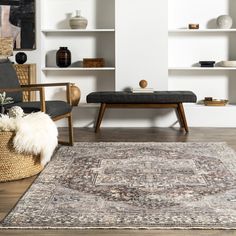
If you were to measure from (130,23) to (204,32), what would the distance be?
3.32ft

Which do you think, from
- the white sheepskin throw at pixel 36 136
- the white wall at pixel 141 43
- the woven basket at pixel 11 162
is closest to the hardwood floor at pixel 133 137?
the woven basket at pixel 11 162

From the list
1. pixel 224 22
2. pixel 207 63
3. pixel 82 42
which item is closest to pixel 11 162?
pixel 82 42

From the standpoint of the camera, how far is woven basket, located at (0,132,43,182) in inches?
146

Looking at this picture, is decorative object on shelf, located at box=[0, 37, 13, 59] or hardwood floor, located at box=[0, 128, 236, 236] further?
decorative object on shelf, located at box=[0, 37, 13, 59]

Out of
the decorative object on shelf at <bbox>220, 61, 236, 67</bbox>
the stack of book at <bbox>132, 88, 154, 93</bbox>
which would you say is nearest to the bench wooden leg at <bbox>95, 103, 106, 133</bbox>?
the stack of book at <bbox>132, 88, 154, 93</bbox>

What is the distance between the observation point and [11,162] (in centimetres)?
374

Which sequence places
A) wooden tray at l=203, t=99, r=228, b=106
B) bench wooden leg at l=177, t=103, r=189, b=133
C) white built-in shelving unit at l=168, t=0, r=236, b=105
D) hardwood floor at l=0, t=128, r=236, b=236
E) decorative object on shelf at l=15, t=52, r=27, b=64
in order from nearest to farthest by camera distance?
hardwood floor at l=0, t=128, r=236, b=236
bench wooden leg at l=177, t=103, r=189, b=133
decorative object on shelf at l=15, t=52, r=27, b=64
wooden tray at l=203, t=99, r=228, b=106
white built-in shelving unit at l=168, t=0, r=236, b=105

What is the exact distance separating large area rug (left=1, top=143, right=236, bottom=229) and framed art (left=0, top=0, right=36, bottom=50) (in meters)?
2.08

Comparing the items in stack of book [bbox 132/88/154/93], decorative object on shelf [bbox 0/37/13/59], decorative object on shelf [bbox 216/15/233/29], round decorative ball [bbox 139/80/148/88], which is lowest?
stack of book [bbox 132/88/154/93]

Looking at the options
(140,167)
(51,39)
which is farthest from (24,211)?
(51,39)

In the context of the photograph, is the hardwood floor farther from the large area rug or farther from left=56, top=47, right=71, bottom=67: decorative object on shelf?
left=56, top=47, right=71, bottom=67: decorative object on shelf

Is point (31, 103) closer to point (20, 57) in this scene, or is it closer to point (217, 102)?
point (20, 57)

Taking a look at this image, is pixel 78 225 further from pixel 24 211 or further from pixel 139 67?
pixel 139 67

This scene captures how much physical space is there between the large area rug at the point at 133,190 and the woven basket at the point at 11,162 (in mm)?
138
